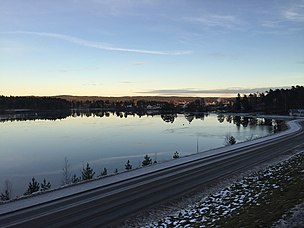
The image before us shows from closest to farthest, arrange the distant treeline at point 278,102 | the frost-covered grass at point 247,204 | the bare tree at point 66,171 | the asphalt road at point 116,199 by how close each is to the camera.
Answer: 1. the frost-covered grass at point 247,204
2. the asphalt road at point 116,199
3. the bare tree at point 66,171
4. the distant treeline at point 278,102

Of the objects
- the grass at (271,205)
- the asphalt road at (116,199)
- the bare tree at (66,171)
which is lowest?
the bare tree at (66,171)

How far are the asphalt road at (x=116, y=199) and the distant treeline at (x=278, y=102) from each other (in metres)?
126

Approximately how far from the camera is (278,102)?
496 feet

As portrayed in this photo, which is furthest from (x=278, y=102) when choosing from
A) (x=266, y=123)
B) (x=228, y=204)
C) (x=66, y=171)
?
(x=228, y=204)

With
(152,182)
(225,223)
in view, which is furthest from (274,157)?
(225,223)

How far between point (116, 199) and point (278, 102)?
495ft

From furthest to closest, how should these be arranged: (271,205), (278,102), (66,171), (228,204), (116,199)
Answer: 1. (278,102)
2. (66,171)
3. (116,199)
4. (228,204)
5. (271,205)

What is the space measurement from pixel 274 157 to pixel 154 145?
21.1 meters

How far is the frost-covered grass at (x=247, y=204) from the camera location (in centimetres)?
1011

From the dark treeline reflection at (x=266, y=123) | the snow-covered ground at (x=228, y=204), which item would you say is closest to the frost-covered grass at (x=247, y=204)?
the snow-covered ground at (x=228, y=204)

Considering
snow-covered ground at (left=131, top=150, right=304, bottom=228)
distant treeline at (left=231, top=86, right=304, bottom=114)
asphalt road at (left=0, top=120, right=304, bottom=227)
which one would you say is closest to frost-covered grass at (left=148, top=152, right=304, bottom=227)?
snow-covered ground at (left=131, top=150, right=304, bottom=228)

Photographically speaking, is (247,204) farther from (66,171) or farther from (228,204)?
(66,171)

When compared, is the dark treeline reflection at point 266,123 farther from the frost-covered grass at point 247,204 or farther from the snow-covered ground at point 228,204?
the frost-covered grass at point 247,204

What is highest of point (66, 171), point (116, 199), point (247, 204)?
point (247, 204)
